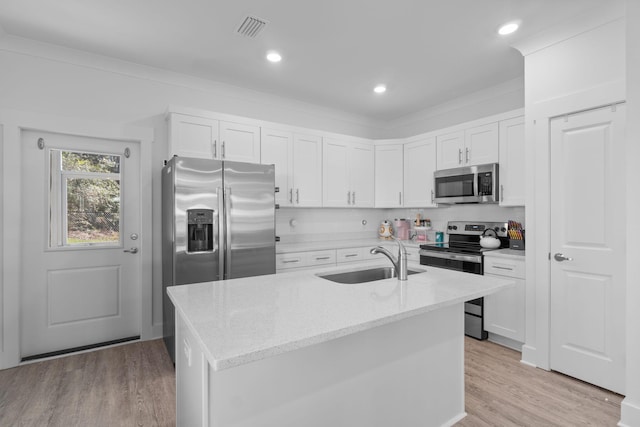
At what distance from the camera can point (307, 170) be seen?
3947 mm

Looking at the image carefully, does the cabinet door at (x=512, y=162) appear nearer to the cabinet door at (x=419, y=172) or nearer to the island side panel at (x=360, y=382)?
the cabinet door at (x=419, y=172)

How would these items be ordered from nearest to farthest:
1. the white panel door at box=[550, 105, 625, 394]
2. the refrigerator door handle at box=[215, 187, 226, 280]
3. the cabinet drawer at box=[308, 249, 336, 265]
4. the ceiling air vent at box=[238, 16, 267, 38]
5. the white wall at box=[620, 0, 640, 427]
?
the white wall at box=[620, 0, 640, 427]
the white panel door at box=[550, 105, 625, 394]
the ceiling air vent at box=[238, 16, 267, 38]
the refrigerator door handle at box=[215, 187, 226, 280]
the cabinet drawer at box=[308, 249, 336, 265]

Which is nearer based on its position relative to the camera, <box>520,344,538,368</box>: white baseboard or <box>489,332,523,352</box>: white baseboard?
<box>520,344,538,368</box>: white baseboard

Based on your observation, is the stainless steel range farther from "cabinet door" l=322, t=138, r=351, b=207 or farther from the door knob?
"cabinet door" l=322, t=138, r=351, b=207

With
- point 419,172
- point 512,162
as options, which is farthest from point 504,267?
point 419,172

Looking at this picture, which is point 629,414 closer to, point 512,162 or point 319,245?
point 512,162

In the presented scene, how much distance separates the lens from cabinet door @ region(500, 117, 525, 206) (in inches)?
123

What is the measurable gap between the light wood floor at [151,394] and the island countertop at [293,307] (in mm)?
935

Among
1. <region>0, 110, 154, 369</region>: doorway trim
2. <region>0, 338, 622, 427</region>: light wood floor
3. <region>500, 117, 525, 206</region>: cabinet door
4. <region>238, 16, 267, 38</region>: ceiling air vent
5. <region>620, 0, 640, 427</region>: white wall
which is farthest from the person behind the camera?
<region>500, 117, 525, 206</region>: cabinet door

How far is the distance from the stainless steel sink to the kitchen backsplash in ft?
6.56

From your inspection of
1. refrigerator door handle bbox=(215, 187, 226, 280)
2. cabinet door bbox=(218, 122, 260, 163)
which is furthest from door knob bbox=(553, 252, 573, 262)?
cabinet door bbox=(218, 122, 260, 163)

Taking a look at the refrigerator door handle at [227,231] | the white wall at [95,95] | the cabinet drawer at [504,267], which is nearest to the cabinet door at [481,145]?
the cabinet drawer at [504,267]

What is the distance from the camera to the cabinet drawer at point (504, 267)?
2883mm

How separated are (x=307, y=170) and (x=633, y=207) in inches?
114
